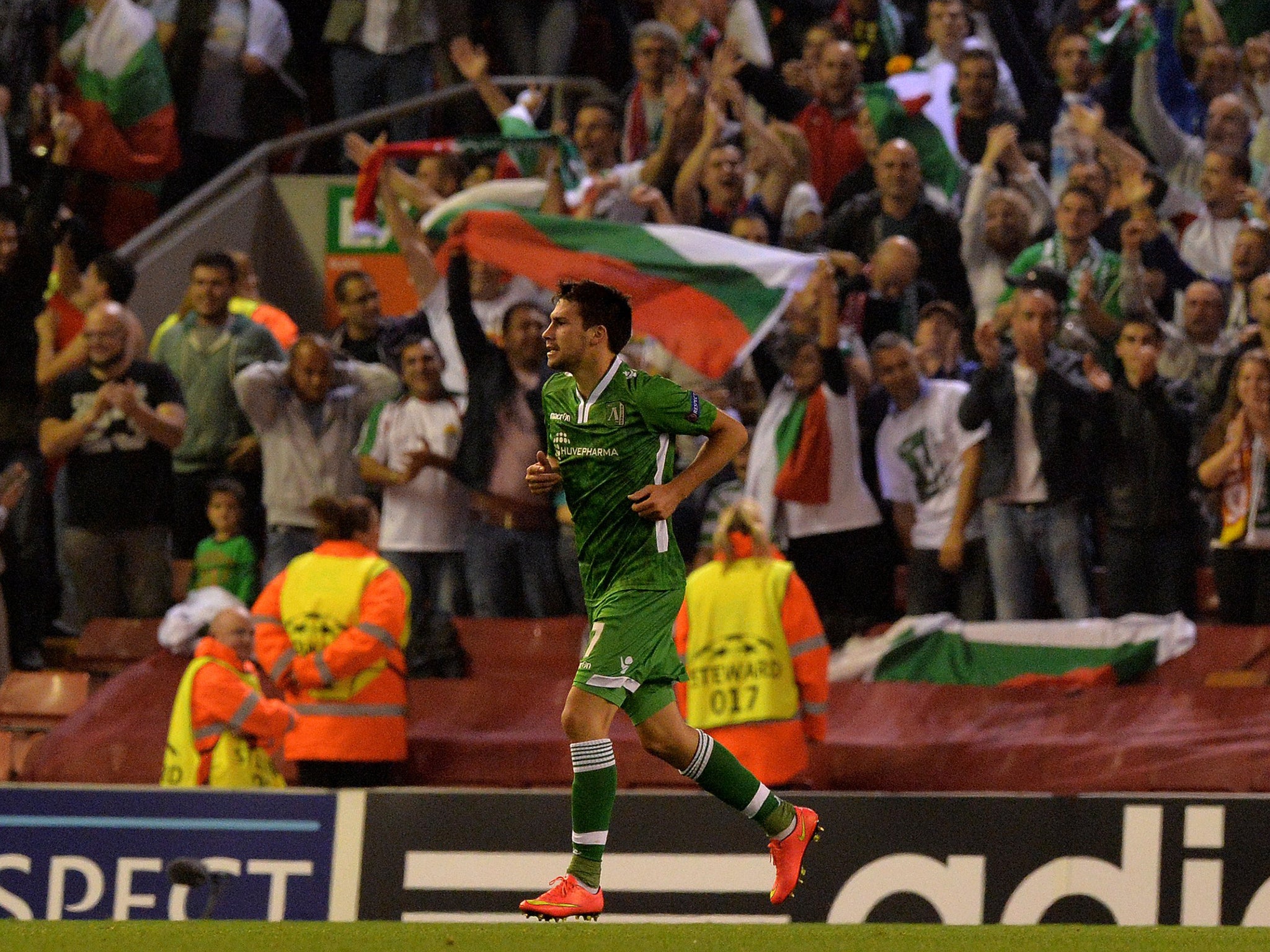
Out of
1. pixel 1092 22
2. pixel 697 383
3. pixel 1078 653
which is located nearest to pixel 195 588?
pixel 697 383

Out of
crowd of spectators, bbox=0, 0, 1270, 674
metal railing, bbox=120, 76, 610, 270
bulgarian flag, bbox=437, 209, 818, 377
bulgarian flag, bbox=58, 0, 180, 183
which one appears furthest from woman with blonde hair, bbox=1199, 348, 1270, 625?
bulgarian flag, bbox=58, 0, 180, 183

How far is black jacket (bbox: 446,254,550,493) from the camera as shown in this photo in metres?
10.0

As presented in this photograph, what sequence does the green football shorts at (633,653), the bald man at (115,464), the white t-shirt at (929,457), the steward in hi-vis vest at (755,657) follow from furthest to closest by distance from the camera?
the bald man at (115,464) → the white t-shirt at (929,457) → the steward in hi-vis vest at (755,657) → the green football shorts at (633,653)

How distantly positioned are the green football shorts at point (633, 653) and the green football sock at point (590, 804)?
0.15 meters

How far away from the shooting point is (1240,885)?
23.0ft

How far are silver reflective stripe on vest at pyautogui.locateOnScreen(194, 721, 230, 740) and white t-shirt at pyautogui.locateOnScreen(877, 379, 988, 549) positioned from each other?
347 cm

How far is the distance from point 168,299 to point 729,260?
4.58m

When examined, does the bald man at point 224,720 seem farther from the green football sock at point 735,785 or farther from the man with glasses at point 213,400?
the green football sock at point 735,785

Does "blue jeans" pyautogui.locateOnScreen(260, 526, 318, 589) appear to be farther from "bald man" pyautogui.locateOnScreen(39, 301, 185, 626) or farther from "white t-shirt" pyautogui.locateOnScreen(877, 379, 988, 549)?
"white t-shirt" pyautogui.locateOnScreen(877, 379, 988, 549)

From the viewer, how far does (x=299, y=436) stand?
10.3 m

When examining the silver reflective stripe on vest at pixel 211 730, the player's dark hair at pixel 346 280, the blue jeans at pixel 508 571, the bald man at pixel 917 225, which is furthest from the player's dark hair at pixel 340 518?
the bald man at pixel 917 225

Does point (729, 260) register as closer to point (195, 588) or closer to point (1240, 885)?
point (195, 588)

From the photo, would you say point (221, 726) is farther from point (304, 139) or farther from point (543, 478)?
point (304, 139)

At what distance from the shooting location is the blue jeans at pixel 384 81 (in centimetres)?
1363
